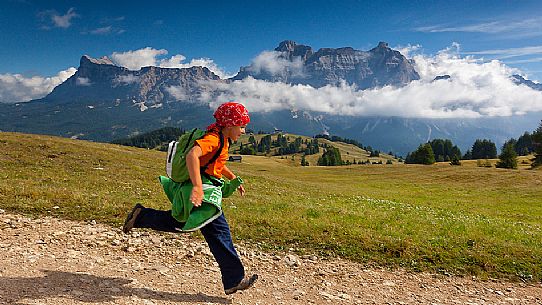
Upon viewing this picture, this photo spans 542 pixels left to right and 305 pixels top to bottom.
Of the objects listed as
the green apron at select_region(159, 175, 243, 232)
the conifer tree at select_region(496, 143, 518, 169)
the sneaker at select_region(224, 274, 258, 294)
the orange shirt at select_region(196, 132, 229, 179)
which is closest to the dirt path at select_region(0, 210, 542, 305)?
the sneaker at select_region(224, 274, 258, 294)

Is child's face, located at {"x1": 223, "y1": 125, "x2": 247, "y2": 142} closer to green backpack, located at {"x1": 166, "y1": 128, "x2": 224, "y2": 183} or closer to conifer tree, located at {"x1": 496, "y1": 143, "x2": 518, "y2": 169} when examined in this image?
green backpack, located at {"x1": 166, "y1": 128, "x2": 224, "y2": 183}

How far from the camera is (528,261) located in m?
10.0

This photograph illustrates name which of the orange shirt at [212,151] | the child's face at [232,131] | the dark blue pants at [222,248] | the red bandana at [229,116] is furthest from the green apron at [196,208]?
the red bandana at [229,116]

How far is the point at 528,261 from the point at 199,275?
8.49 m

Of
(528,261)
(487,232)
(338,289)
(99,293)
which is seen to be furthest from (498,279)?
(99,293)

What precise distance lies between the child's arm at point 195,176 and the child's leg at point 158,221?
1.20m

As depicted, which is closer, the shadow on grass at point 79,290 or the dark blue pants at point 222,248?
the shadow on grass at point 79,290

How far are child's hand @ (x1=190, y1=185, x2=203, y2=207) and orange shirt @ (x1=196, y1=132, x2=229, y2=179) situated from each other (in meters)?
0.60

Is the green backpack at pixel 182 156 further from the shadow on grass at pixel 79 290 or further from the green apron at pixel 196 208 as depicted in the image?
the shadow on grass at pixel 79 290

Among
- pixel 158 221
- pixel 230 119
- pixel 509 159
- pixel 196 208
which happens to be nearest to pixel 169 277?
pixel 158 221

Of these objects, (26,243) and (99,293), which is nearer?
(99,293)

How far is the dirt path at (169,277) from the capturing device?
22.2 ft

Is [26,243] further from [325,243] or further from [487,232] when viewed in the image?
[487,232]

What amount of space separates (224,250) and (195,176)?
5.46 ft
